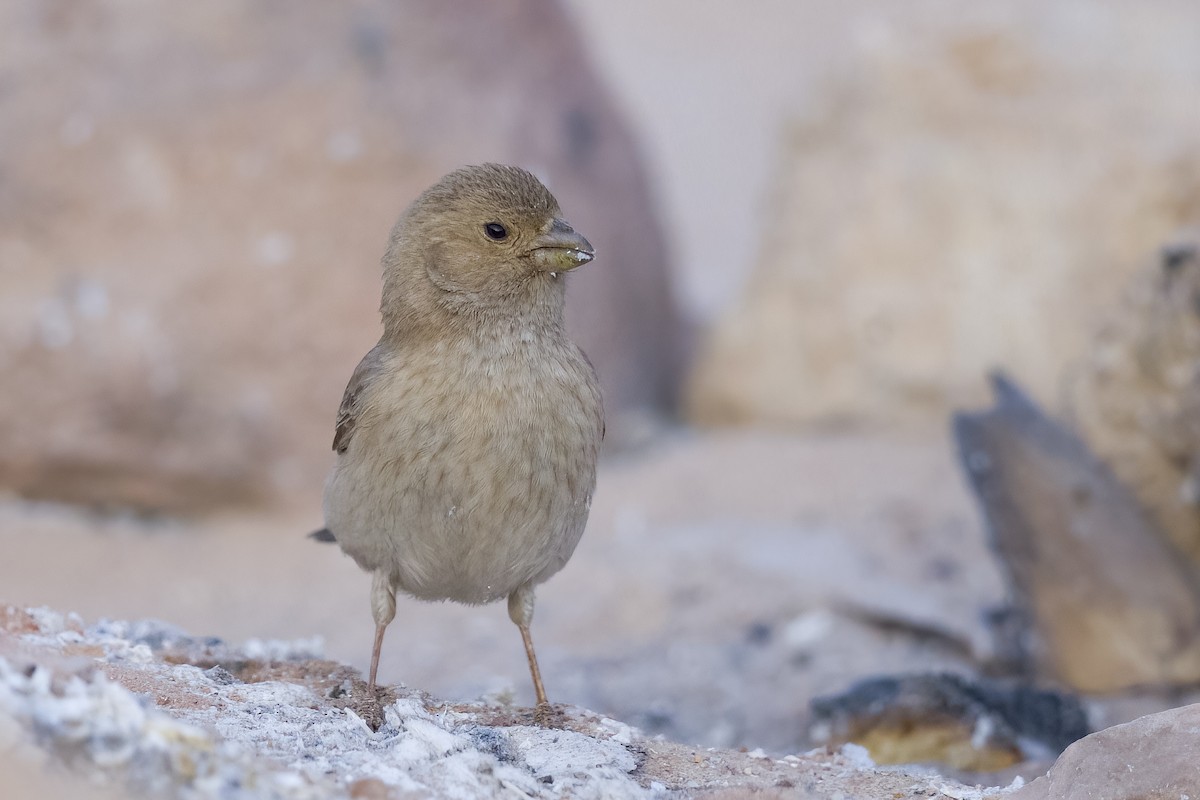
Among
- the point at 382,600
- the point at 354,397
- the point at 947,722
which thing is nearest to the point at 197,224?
the point at 354,397

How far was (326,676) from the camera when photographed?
13.0 feet

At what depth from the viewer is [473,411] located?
145 inches

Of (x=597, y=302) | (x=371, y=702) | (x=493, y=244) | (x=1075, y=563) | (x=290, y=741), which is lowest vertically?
(x=290, y=741)

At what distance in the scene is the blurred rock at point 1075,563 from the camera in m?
5.14

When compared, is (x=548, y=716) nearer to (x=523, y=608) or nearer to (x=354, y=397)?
(x=523, y=608)

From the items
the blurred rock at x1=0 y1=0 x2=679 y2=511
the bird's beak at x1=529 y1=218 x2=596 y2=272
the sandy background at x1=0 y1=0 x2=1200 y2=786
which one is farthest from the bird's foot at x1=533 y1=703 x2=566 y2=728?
the blurred rock at x1=0 y1=0 x2=679 y2=511

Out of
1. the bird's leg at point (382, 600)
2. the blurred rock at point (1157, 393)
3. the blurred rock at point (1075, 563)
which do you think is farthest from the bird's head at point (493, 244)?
the blurred rock at point (1157, 393)

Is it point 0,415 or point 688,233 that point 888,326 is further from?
point 688,233

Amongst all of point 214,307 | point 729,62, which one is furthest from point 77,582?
point 729,62

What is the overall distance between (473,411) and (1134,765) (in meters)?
1.83

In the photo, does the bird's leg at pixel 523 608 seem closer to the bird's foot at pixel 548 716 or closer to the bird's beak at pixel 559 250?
the bird's foot at pixel 548 716

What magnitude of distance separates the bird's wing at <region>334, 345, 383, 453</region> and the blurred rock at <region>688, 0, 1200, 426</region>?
5112 mm

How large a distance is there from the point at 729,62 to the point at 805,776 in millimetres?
18632

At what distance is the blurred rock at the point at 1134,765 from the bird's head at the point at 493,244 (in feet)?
5.89
